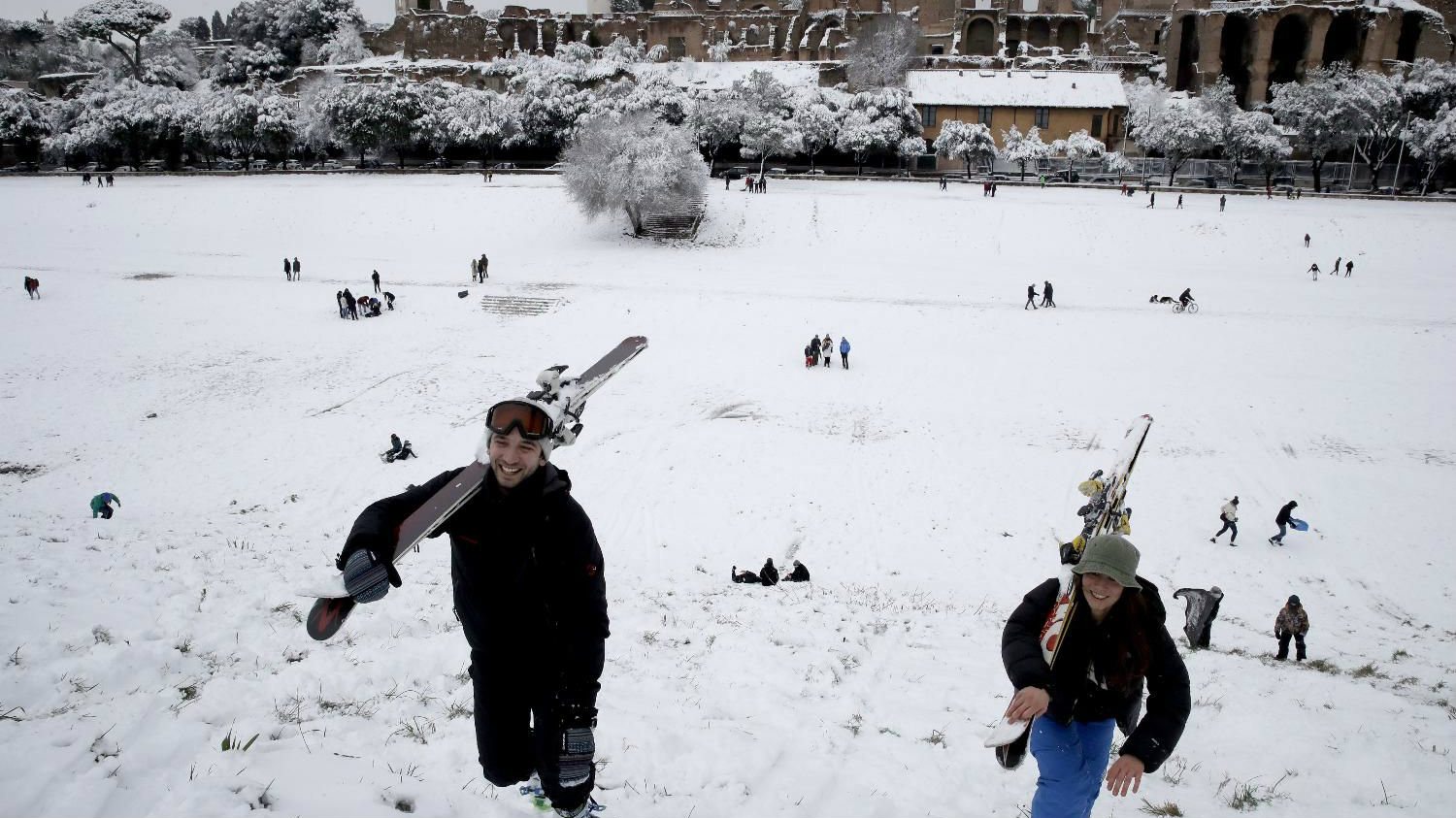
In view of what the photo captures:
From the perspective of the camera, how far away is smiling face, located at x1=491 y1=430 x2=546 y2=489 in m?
2.84

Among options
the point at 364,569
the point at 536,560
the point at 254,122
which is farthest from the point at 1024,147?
the point at 364,569

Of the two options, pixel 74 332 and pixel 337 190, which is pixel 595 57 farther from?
pixel 74 332

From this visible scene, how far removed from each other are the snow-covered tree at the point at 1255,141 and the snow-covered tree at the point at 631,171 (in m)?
32.5

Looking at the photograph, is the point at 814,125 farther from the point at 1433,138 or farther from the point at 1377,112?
the point at 1433,138

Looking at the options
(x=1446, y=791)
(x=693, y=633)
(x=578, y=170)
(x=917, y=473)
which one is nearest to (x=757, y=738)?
(x=693, y=633)

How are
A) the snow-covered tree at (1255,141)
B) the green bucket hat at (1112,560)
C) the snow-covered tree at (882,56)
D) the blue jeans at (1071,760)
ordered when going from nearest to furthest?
1. the green bucket hat at (1112,560)
2. the blue jeans at (1071,760)
3. the snow-covered tree at (1255,141)
4. the snow-covered tree at (882,56)

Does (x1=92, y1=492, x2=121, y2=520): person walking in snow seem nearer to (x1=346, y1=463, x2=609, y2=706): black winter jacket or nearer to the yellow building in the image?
(x1=346, y1=463, x2=609, y2=706): black winter jacket

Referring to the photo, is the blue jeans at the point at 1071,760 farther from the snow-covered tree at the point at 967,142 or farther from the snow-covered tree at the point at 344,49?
the snow-covered tree at the point at 344,49

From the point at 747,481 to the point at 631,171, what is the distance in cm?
2553

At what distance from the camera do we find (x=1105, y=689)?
9.95ft

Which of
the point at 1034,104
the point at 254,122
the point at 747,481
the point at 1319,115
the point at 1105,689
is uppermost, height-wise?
the point at 1034,104

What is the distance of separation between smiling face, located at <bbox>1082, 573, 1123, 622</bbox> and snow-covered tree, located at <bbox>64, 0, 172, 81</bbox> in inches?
3558

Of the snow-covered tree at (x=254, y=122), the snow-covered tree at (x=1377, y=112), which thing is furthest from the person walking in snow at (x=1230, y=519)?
the snow-covered tree at (x=254, y=122)

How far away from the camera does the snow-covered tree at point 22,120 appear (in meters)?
52.3
